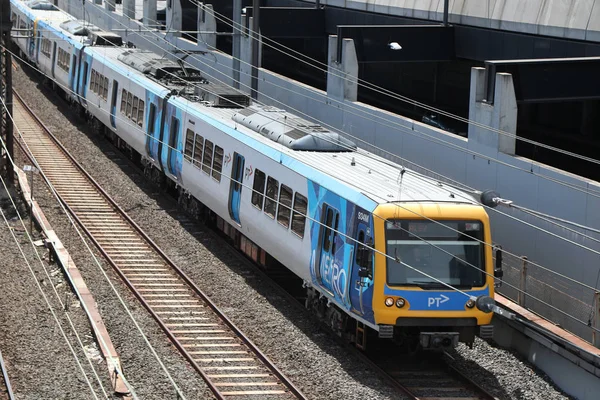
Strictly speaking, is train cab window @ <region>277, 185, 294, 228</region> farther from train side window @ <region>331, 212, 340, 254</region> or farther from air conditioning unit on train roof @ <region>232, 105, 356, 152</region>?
train side window @ <region>331, 212, 340, 254</region>

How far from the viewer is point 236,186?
69.7 ft

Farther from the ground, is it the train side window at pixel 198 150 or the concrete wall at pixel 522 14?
the concrete wall at pixel 522 14

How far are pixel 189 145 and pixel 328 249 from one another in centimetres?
805

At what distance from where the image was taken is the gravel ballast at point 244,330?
15703mm

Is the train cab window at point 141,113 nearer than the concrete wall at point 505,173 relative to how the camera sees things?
No

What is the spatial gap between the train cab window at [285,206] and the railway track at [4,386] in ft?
17.5

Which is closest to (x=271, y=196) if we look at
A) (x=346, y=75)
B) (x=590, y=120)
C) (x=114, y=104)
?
(x=346, y=75)

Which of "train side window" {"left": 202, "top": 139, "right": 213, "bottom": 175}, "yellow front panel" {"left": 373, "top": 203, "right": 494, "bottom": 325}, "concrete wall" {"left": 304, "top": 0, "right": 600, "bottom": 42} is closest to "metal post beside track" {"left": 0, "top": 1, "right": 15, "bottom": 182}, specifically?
"train side window" {"left": 202, "top": 139, "right": 213, "bottom": 175}

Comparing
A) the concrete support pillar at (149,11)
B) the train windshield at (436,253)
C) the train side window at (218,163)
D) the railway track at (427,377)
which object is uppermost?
the concrete support pillar at (149,11)

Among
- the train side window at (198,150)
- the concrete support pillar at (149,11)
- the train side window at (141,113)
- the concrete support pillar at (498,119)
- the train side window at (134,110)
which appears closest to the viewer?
the concrete support pillar at (498,119)

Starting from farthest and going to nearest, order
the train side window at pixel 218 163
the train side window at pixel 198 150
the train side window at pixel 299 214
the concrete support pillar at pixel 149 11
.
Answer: the concrete support pillar at pixel 149 11 < the train side window at pixel 198 150 < the train side window at pixel 218 163 < the train side window at pixel 299 214

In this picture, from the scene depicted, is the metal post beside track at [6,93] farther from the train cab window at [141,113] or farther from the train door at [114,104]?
the train door at [114,104]

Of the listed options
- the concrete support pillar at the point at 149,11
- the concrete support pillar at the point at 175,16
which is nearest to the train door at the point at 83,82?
the concrete support pillar at the point at 175,16

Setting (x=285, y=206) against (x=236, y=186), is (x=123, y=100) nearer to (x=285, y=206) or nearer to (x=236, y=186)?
(x=236, y=186)
